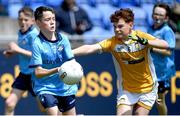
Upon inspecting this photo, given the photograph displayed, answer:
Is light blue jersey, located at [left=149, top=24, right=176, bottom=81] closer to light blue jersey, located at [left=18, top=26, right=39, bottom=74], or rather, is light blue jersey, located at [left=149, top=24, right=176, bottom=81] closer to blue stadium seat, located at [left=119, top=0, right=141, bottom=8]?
light blue jersey, located at [left=18, top=26, right=39, bottom=74]

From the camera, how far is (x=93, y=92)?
1422 cm

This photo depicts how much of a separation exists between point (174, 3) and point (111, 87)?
3956 millimetres

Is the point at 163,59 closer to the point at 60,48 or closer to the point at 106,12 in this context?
the point at 60,48

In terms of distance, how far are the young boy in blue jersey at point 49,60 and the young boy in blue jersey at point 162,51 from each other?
92.3 inches

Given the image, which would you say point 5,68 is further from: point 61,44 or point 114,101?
point 61,44

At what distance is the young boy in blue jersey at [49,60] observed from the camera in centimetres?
918

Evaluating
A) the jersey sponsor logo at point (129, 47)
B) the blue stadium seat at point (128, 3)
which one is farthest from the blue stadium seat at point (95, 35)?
the jersey sponsor logo at point (129, 47)

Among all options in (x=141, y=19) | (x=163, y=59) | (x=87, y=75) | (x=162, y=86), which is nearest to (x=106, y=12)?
(x=141, y=19)

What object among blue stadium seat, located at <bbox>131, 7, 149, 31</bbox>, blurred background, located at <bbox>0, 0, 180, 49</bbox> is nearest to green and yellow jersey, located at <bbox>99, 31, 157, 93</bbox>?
blurred background, located at <bbox>0, 0, 180, 49</bbox>

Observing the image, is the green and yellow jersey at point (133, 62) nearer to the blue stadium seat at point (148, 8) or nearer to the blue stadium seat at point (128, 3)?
the blue stadium seat at point (148, 8)

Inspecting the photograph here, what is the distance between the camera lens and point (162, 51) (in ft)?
38.1

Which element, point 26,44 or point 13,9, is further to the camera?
point 13,9

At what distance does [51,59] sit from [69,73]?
2.18 feet

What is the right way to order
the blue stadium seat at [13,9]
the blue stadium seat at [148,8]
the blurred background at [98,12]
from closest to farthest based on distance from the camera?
the blurred background at [98,12] → the blue stadium seat at [13,9] → the blue stadium seat at [148,8]
